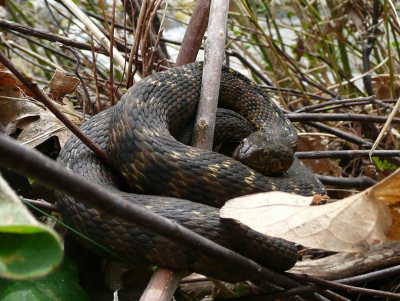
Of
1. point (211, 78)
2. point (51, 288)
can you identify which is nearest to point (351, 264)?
point (211, 78)

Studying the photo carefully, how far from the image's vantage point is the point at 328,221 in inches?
56.6

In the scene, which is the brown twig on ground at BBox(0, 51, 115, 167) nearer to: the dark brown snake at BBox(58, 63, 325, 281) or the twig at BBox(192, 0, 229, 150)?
the dark brown snake at BBox(58, 63, 325, 281)

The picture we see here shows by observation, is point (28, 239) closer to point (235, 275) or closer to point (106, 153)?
point (235, 275)

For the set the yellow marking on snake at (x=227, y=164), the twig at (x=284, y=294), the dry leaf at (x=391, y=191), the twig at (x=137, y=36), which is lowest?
the twig at (x=284, y=294)

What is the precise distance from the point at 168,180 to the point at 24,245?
1.43 meters

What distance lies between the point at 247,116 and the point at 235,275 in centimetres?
170

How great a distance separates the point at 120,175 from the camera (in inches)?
92.6

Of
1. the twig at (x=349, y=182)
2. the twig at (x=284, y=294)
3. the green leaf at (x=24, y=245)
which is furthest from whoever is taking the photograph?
the twig at (x=349, y=182)

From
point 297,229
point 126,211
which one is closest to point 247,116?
point 297,229

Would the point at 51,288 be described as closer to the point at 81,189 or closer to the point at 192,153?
the point at 192,153

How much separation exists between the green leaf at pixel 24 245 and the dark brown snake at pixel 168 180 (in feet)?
3.31

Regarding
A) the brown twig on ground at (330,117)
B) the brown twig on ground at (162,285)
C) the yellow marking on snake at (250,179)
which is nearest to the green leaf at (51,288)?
the brown twig on ground at (162,285)

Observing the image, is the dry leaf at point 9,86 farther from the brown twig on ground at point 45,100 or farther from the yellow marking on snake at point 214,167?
the yellow marking on snake at point 214,167

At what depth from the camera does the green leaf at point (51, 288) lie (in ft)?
5.78
